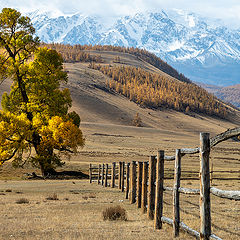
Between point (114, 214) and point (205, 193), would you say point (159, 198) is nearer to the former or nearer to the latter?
point (114, 214)

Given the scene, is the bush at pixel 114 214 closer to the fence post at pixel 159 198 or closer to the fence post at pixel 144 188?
the fence post at pixel 144 188

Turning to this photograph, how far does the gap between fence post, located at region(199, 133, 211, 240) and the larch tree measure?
23.0 m

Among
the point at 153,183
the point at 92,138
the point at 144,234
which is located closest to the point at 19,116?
the point at 153,183

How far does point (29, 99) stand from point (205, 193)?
2556 centimetres

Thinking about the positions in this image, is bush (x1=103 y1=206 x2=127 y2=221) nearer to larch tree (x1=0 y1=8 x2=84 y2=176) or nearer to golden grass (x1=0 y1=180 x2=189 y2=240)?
golden grass (x1=0 y1=180 x2=189 y2=240)

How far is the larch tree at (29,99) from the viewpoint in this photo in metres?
30.0

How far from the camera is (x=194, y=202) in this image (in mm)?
17406

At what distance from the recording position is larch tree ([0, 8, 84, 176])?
98.4 feet

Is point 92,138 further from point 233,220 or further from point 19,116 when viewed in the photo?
point 233,220

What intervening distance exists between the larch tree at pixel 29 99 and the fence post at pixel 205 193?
2299 centimetres

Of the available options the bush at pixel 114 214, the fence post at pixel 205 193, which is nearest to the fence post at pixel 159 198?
the bush at pixel 114 214

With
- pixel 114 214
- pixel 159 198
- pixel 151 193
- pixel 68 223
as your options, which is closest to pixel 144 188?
pixel 151 193

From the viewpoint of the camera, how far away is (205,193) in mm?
7852

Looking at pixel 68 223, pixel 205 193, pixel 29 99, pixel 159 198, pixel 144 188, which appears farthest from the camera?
pixel 29 99
